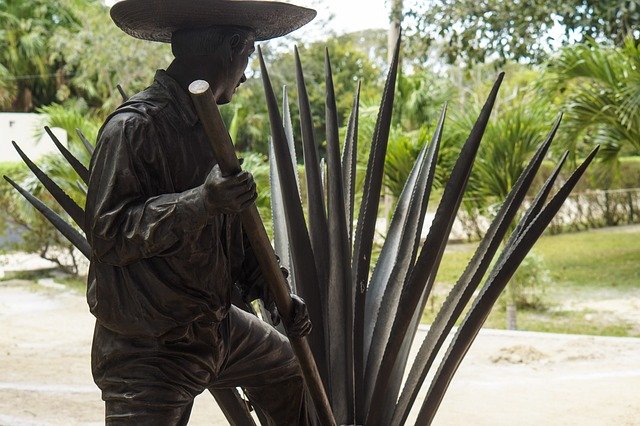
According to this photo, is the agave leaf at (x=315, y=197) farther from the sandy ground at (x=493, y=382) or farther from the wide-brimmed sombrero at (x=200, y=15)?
the sandy ground at (x=493, y=382)

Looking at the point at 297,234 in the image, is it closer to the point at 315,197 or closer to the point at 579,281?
the point at 315,197

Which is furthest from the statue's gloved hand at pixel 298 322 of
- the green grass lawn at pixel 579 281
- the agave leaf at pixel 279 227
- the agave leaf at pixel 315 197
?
the green grass lawn at pixel 579 281

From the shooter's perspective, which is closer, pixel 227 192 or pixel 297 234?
pixel 227 192

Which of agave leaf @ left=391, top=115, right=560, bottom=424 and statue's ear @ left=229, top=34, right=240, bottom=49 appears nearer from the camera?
statue's ear @ left=229, top=34, right=240, bottom=49

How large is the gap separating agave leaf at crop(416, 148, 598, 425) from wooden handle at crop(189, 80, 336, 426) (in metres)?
0.38

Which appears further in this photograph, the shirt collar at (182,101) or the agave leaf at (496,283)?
the agave leaf at (496,283)

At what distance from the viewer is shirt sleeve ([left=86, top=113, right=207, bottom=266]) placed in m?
1.86

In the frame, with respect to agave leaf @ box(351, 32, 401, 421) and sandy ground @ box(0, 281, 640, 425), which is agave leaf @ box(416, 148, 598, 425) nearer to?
agave leaf @ box(351, 32, 401, 421)

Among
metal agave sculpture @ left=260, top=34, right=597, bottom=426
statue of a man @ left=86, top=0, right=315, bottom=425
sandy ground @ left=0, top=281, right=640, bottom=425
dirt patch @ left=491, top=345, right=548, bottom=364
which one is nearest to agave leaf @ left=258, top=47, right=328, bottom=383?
metal agave sculpture @ left=260, top=34, right=597, bottom=426

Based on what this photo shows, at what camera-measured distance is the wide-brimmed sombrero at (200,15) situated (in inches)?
78.8

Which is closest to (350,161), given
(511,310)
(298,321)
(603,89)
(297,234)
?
(297,234)

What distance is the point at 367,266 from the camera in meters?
2.79

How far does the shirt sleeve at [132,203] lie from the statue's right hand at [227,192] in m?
0.03

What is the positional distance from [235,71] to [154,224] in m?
0.42
